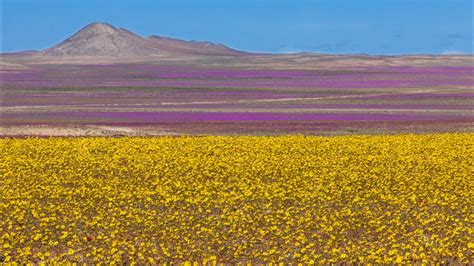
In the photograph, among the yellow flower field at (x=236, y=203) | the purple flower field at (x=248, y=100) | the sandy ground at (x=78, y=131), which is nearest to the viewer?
the yellow flower field at (x=236, y=203)

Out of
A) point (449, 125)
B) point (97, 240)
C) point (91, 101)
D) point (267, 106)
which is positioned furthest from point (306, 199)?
point (91, 101)

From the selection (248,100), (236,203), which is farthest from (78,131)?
(248,100)

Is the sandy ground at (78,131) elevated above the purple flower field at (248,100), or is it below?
below

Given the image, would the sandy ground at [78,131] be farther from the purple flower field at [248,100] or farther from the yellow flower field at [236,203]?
the yellow flower field at [236,203]

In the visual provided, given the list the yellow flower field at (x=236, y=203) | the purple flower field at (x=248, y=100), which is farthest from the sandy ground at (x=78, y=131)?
the yellow flower field at (x=236, y=203)

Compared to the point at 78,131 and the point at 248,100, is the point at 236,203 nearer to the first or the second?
the point at 78,131

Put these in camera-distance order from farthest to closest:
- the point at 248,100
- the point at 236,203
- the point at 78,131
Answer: the point at 248,100 < the point at 78,131 < the point at 236,203

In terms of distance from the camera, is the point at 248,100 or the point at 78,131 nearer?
the point at 78,131

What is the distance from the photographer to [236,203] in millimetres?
20250

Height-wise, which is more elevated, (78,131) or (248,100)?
(248,100)

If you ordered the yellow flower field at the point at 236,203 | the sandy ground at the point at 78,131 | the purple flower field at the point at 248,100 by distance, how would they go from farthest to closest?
1. the purple flower field at the point at 248,100
2. the sandy ground at the point at 78,131
3. the yellow flower field at the point at 236,203

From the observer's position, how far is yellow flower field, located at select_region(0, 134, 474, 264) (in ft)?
55.8

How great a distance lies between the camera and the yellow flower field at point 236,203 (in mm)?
17016

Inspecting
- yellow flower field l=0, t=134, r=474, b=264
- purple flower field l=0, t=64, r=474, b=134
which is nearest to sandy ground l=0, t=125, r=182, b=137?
purple flower field l=0, t=64, r=474, b=134
